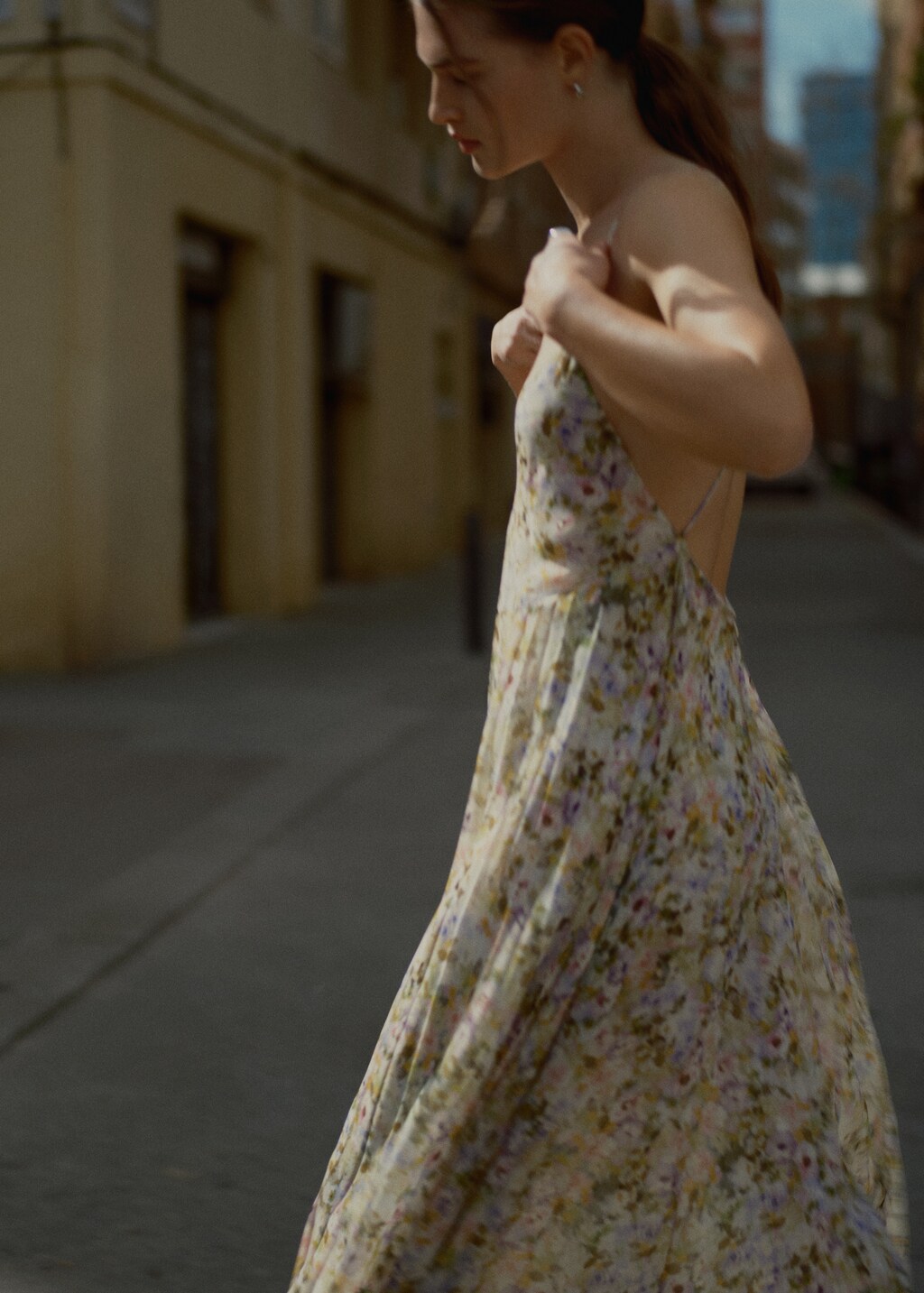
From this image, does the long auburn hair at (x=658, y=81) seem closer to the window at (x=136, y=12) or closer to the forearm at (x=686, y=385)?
the forearm at (x=686, y=385)

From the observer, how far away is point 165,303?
42.9ft

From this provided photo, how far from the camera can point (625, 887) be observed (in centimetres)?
195

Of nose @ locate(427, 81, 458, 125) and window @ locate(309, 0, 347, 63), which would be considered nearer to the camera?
nose @ locate(427, 81, 458, 125)

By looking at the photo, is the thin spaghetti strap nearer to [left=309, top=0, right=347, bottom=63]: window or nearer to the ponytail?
the ponytail

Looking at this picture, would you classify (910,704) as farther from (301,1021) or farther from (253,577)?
(253,577)

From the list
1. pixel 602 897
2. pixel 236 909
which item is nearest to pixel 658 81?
pixel 602 897

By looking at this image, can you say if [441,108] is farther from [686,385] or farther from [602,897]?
[602,897]

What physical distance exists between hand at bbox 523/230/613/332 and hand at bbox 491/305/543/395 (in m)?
0.06

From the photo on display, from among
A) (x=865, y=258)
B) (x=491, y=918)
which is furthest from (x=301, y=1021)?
(x=865, y=258)

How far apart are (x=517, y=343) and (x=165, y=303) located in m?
11.4

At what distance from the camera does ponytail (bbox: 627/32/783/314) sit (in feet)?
6.49

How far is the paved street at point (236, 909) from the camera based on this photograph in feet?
10.6

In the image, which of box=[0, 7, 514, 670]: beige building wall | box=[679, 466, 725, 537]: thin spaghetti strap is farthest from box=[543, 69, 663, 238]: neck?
box=[0, 7, 514, 670]: beige building wall

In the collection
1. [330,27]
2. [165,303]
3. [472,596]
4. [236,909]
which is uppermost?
[330,27]
